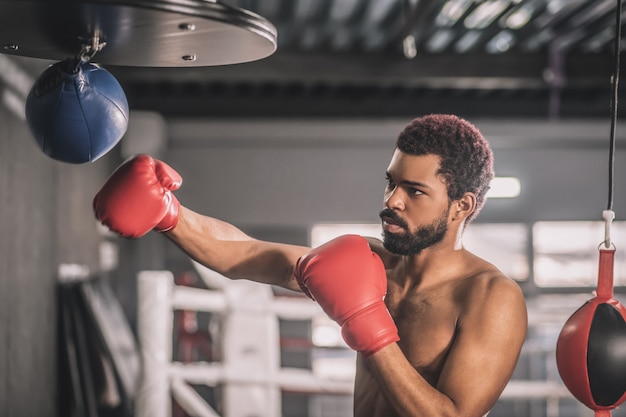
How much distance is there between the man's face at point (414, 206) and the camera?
5.35 feet

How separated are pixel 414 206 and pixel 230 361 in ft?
5.78

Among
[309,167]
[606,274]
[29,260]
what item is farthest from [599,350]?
[309,167]

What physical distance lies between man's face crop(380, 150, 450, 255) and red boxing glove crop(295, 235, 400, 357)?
0.23ft

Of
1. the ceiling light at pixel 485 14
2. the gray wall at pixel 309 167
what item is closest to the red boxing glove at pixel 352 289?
the ceiling light at pixel 485 14

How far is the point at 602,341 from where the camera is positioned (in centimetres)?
151

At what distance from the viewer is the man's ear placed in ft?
5.59

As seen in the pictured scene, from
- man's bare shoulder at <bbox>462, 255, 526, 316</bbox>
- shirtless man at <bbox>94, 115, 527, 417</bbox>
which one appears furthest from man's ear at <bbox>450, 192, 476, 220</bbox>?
man's bare shoulder at <bbox>462, 255, 526, 316</bbox>

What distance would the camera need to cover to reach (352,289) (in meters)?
1.54

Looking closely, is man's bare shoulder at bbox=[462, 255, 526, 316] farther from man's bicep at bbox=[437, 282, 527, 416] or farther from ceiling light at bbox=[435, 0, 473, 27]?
ceiling light at bbox=[435, 0, 473, 27]

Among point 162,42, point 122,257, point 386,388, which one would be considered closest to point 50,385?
point 122,257

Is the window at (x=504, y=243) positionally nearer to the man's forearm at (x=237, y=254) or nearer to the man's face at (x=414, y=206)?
the man's forearm at (x=237, y=254)

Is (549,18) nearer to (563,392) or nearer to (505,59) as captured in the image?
(505,59)

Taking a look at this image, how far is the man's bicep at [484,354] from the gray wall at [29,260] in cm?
295

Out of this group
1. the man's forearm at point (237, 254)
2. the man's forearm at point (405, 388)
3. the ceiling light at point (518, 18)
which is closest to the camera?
the man's forearm at point (405, 388)
